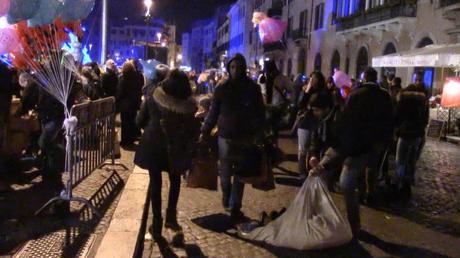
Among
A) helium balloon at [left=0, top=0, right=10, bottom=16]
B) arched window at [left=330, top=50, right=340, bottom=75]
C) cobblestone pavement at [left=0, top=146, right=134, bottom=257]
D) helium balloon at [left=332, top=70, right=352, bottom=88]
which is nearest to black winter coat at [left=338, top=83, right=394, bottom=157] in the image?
cobblestone pavement at [left=0, top=146, right=134, bottom=257]

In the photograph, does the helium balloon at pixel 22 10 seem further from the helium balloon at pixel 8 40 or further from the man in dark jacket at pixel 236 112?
the man in dark jacket at pixel 236 112

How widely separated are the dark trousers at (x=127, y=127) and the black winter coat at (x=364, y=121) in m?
6.15

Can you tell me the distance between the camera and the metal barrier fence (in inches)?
219

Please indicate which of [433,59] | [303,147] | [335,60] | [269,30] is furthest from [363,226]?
[335,60]

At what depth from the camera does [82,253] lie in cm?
468

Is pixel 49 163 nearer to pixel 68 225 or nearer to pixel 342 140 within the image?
pixel 68 225

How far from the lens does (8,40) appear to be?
6270mm

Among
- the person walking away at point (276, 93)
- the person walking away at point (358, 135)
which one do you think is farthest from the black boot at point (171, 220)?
the person walking away at point (276, 93)

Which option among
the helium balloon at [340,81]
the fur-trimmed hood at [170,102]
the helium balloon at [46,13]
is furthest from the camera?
the helium balloon at [340,81]

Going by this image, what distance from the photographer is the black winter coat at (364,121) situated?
5.30 meters

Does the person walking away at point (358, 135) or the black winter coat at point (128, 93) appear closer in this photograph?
the person walking away at point (358, 135)

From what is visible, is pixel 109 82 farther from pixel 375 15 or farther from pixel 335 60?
pixel 335 60

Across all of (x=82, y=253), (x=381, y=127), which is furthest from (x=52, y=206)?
(x=381, y=127)

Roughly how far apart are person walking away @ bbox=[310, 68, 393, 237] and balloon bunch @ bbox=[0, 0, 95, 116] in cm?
314
